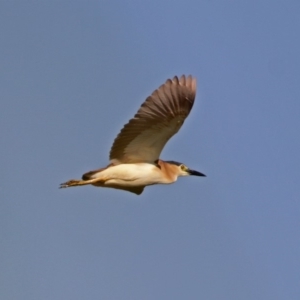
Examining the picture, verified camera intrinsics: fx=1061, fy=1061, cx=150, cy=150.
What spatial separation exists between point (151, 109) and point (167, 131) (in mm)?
495

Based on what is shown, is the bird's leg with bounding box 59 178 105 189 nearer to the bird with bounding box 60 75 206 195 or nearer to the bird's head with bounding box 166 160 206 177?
the bird with bounding box 60 75 206 195

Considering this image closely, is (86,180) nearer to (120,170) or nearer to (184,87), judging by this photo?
(120,170)

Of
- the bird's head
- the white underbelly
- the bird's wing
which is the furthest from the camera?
the bird's head

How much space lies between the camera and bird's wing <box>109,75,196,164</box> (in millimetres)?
17016

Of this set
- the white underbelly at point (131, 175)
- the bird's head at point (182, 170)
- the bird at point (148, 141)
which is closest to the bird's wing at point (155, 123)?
the bird at point (148, 141)

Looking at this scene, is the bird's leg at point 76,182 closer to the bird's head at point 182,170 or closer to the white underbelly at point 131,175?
the white underbelly at point 131,175

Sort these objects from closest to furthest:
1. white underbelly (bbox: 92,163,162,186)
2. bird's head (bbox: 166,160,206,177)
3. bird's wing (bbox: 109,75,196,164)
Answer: bird's wing (bbox: 109,75,196,164) → white underbelly (bbox: 92,163,162,186) → bird's head (bbox: 166,160,206,177)

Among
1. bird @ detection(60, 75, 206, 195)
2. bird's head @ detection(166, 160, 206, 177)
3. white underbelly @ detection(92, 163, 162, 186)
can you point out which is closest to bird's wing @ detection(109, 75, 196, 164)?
bird @ detection(60, 75, 206, 195)

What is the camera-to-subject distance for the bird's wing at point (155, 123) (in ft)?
55.8

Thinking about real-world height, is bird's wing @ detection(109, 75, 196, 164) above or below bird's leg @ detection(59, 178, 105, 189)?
above

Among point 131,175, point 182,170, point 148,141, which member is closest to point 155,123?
point 148,141

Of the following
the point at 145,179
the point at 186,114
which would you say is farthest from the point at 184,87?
the point at 145,179

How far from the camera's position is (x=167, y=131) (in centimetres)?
1728

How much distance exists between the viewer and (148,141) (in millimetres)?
17328
